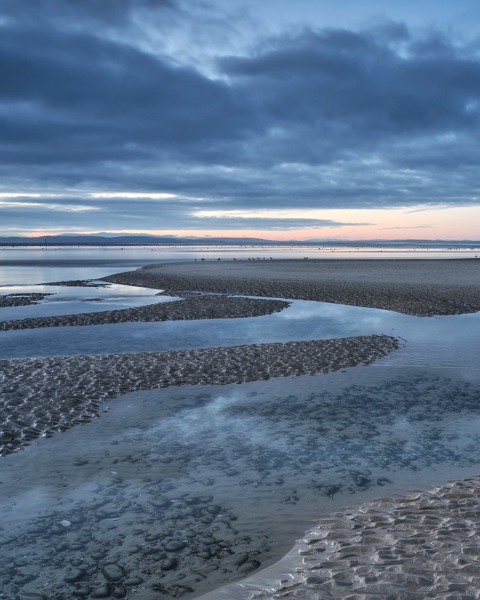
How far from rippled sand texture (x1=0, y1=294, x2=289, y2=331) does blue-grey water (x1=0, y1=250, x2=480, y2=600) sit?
12.4 meters

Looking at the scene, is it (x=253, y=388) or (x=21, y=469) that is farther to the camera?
(x=253, y=388)

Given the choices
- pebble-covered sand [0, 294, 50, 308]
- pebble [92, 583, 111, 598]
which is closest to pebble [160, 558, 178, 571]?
pebble [92, 583, 111, 598]

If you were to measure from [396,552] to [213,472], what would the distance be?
3.63 meters

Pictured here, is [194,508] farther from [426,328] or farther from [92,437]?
[426,328]

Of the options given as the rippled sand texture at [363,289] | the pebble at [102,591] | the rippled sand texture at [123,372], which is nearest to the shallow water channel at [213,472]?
the pebble at [102,591]

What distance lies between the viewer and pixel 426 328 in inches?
880

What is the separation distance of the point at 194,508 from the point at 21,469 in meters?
3.49

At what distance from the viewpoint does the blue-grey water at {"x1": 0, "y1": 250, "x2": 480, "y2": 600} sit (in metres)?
6.32

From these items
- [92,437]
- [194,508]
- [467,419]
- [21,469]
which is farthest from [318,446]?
[21,469]

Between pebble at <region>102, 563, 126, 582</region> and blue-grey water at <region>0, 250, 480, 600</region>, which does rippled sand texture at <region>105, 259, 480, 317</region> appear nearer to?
blue-grey water at <region>0, 250, 480, 600</region>

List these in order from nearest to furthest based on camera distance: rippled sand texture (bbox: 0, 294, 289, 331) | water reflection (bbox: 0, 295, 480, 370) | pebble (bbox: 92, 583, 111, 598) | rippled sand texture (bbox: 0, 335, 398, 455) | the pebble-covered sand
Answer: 1. pebble (bbox: 92, 583, 111, 598)
2. rippled sand texture (bbox: 0, 335, 398, 455)
3. water reflection (bbox: 0, 295, 480, 370)
4. rippled sand texture (bbox: 0, 294, 289, 331)
5. the pebble-covered sand

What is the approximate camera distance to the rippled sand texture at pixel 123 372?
11039 mm

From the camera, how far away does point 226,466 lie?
8.68 m

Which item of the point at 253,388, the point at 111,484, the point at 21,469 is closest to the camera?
the point at 111,484
